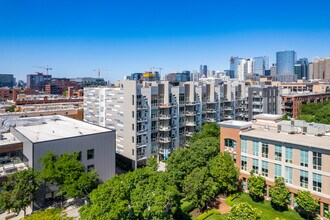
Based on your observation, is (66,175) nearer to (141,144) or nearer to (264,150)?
(141,144)

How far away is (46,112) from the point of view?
7438 centimetres

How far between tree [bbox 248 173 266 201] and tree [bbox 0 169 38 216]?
2922 cm

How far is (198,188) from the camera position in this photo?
1276 inches

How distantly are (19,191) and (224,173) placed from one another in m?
26.8

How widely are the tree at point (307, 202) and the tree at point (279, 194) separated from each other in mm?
1625

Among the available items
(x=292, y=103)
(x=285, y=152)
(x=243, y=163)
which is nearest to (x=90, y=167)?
(x=243, y=163)

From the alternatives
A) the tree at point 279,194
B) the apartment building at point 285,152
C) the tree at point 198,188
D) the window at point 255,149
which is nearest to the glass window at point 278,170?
the apartment building at point 285,152

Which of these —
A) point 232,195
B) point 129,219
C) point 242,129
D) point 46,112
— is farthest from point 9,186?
point 46,112

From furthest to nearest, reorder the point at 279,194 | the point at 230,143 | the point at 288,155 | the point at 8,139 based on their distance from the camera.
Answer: the point at 230,143, the point at 8,139, the point at 288,155, the point at 279,194

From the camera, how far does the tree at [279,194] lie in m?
34.0

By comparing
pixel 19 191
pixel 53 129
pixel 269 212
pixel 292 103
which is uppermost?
pixel 292 103

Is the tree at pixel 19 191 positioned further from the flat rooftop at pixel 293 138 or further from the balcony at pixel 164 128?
the flat rooftop at pixel 293 138

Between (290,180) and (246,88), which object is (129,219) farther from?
(246,88)

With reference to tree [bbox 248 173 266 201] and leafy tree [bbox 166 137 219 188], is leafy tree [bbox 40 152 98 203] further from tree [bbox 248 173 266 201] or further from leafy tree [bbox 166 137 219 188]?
tree [bbox 248 173 266 201]
